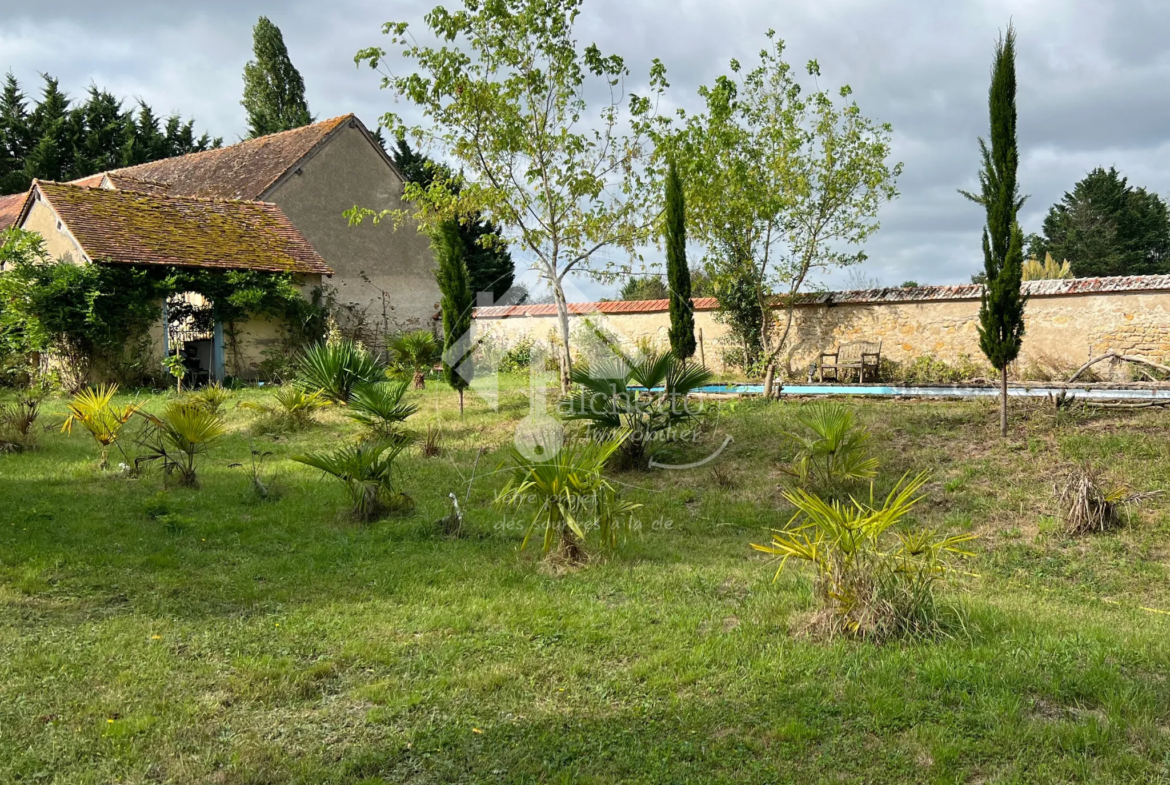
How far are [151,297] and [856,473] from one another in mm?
15893

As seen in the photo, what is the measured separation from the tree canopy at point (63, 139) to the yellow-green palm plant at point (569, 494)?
34.3m

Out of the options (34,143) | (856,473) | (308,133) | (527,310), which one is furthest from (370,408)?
(34,143)

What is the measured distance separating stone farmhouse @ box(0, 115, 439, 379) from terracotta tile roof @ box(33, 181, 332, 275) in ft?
0.10

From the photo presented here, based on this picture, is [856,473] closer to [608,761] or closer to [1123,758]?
[1123,758]

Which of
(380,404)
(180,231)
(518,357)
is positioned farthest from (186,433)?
(518,357)

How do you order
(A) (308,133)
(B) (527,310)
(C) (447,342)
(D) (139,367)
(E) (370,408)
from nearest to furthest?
(E) (370,408) → (C) (447,342) → (D) (139,367) → (B) (527,310) → (A) (308,133)

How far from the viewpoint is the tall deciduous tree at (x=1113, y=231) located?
3684cm

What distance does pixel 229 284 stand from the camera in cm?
1791

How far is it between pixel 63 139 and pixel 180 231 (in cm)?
2035

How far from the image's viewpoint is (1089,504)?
7051 millimetres

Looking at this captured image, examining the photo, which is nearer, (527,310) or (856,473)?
(856,473)

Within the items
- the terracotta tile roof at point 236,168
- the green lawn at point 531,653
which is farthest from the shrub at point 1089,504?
the terracotta tile roof at point 236,168

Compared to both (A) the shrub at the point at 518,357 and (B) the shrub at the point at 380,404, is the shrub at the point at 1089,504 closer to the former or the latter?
(B) the shrub at the point at 380,404

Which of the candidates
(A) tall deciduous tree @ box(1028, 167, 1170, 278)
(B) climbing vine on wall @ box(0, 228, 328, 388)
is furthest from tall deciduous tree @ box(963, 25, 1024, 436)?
(A) tall deciduous tree @ box(1028, 167, 1170, 278)
